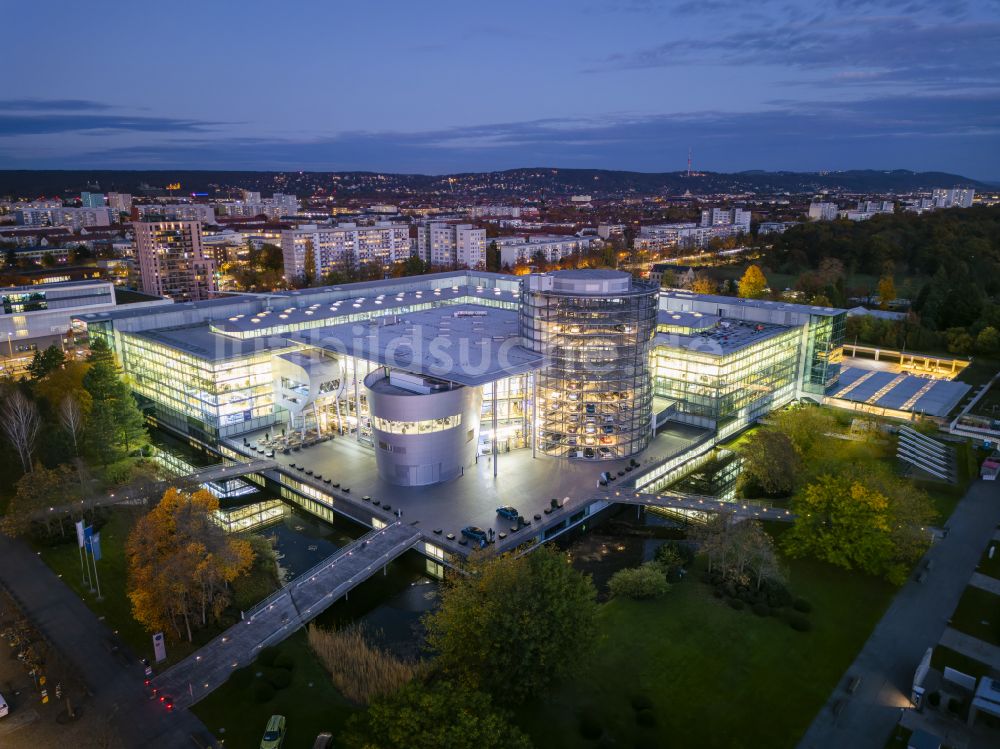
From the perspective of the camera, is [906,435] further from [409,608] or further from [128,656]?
[128,656]

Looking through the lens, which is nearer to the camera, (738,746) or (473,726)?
(473,726)

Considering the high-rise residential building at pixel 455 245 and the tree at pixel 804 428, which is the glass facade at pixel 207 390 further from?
the high-rise residential building at pixel 455 245

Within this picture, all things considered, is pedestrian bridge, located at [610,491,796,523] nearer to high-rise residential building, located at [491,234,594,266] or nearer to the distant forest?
the distant forest

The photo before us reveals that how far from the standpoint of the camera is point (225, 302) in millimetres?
74938

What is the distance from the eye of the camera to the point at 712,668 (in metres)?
32.5

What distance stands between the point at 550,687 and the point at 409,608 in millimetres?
11975

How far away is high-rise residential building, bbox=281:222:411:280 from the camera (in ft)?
463

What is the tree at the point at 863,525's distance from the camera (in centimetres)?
3856

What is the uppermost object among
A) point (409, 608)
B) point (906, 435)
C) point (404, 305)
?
point (404, 305)

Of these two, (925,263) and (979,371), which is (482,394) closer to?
(979,371)

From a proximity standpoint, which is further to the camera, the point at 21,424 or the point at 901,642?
the point at 21,424

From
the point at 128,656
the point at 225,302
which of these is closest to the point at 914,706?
the point at 128,656

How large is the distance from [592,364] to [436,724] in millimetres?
35482

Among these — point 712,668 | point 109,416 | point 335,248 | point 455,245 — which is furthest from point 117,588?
point 455,245
